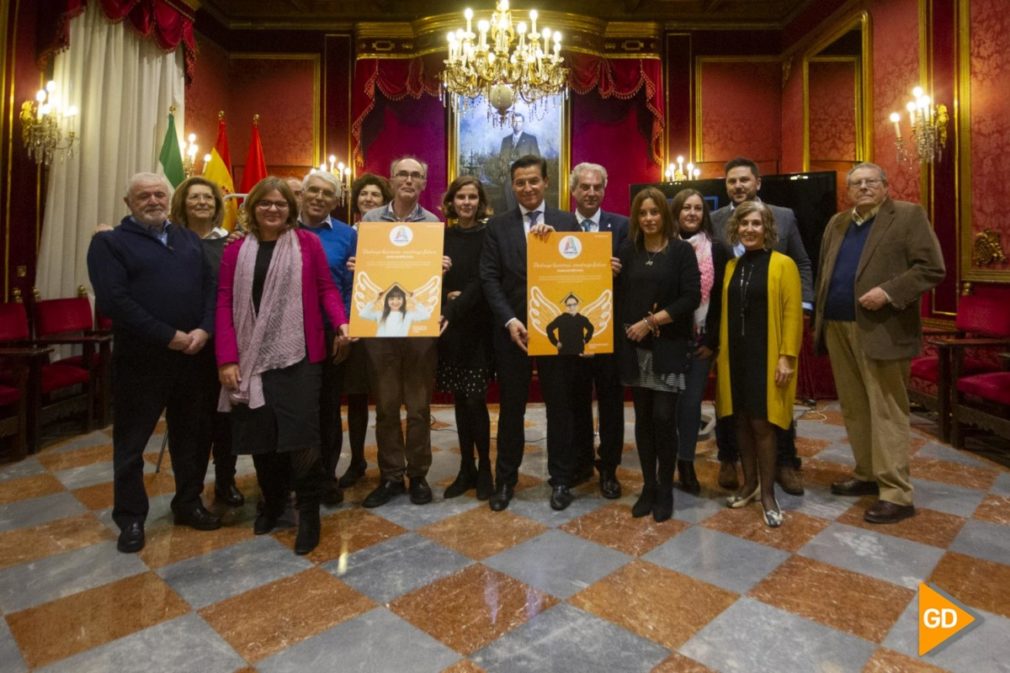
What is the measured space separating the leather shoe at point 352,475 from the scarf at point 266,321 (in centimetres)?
93

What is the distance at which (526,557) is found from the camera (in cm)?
Answer: 212

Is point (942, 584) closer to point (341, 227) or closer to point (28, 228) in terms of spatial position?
point (341, 227)

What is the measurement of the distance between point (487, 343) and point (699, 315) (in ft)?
3.23

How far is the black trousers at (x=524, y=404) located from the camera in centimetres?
254

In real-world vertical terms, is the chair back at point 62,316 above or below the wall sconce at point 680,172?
below

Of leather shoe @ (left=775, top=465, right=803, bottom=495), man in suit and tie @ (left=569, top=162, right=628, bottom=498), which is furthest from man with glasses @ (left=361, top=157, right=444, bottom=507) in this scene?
leather shoe @ (left=775, top=465, right=803, bottom=495)

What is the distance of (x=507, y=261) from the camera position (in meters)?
2.52

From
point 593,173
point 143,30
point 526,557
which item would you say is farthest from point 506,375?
point 143,30

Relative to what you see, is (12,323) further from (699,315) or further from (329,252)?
(699,315)

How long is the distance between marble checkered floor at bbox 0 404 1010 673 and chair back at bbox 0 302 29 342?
1499mm

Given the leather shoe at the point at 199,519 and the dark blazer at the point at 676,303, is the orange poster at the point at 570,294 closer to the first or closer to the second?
the dark blazer at the point at 676,303

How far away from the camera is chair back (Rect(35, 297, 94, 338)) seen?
4.20 metres

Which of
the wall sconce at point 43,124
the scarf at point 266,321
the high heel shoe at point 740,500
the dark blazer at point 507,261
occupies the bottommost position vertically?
the high heel shoe at point 740,500

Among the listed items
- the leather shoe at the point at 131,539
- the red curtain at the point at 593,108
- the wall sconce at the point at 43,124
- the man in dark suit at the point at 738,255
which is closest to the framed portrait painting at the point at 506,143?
the red curtain at the point at 593,108
